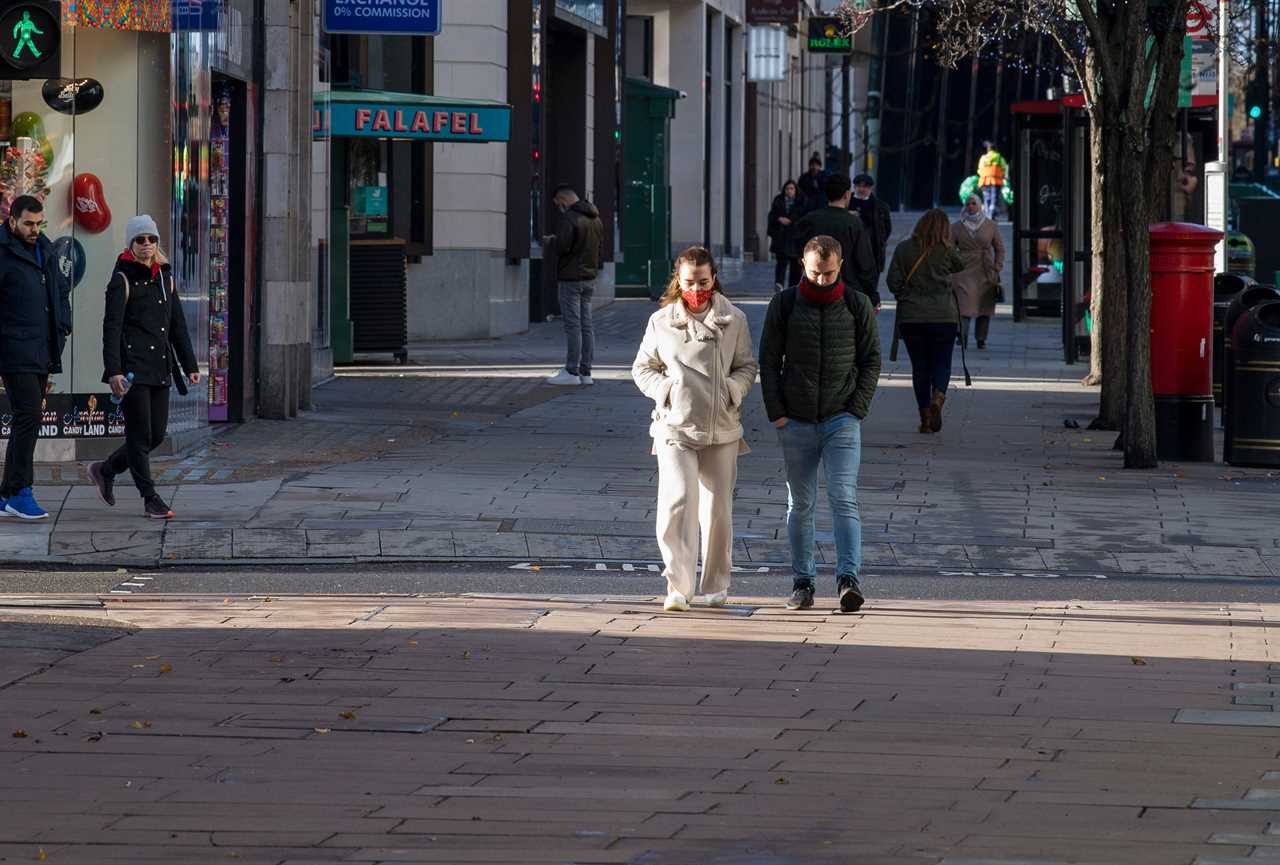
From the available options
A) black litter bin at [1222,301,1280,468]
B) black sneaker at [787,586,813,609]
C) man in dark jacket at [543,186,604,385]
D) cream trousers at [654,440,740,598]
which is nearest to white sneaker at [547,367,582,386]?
man in dark jacket at [543,186,604,385]

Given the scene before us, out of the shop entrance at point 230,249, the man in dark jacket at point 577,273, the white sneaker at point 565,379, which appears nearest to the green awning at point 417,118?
the man in dark jacket at point 577,273

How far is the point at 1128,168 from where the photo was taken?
47.9 ft

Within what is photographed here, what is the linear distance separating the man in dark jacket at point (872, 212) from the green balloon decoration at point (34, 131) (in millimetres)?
11868

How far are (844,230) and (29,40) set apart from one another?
6.62 meters

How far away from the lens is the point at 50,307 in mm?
11797

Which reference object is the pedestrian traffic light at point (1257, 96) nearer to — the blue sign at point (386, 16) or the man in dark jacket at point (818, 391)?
the blue sign at point (386, 16)

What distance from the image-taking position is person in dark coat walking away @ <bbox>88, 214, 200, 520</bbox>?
11727 mm

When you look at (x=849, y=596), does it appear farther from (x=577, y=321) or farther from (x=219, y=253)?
(x=577, y=321)

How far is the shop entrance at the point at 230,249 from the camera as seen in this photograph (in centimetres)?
1619

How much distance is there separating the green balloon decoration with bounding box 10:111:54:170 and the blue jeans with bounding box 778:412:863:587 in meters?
6.27

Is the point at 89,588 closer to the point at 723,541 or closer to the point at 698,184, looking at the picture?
the point at 723,541

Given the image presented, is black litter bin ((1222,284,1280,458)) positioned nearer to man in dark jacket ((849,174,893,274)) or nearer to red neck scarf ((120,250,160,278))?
red neck scarf ((120,250,160,278))

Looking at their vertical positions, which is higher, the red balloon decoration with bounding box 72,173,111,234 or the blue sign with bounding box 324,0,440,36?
the blue sign with bounding box 324,0,440,36

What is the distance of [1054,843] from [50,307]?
7.65 m
